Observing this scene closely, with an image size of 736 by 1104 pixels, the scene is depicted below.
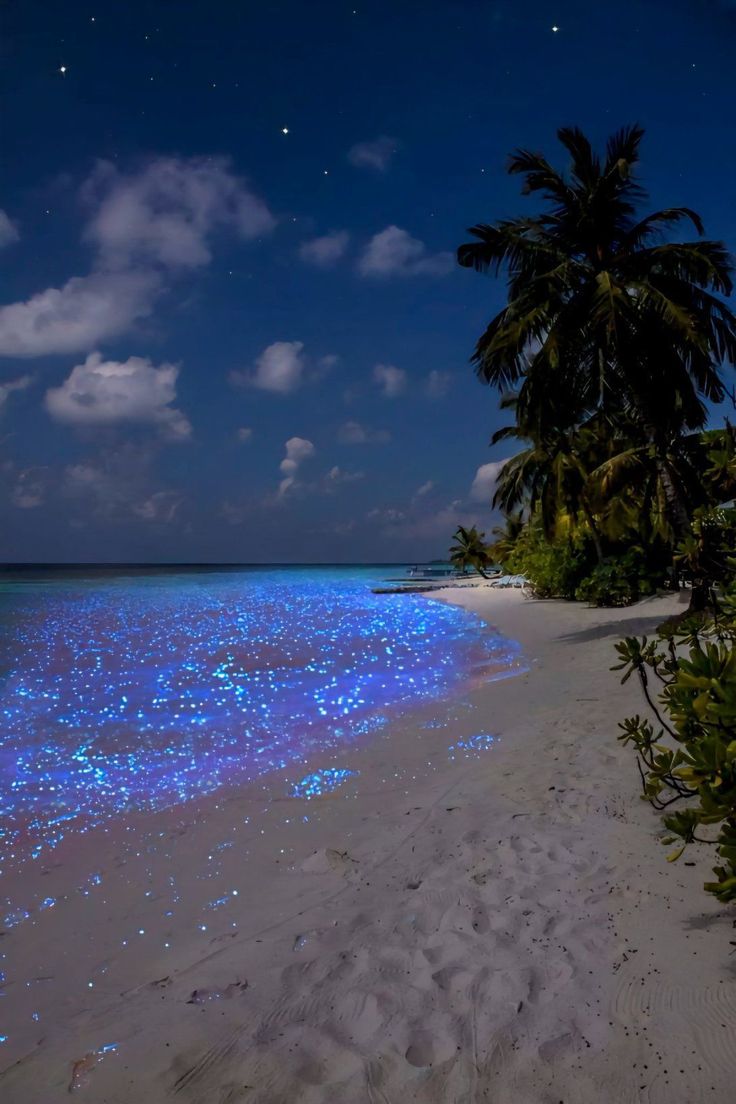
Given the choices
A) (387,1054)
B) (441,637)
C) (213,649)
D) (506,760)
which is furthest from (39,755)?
(441,637)

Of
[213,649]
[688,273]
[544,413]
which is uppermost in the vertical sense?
[688,273]

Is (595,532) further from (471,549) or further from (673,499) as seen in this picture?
(471,549)

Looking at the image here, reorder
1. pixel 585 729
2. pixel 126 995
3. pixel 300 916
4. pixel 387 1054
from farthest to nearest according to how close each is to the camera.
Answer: pixel 585 729, pixel 300 916, pixel 126 995, pixel 387 1054

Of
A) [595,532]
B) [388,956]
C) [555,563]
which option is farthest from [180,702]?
[555,563]

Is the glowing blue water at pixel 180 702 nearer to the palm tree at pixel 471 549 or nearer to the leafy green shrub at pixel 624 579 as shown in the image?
the leafy green shrub at pixel 624 579

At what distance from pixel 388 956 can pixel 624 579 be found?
17.0 m

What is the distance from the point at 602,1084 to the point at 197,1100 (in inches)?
53.1

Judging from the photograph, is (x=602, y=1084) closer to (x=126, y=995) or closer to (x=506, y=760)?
(x=126, y=995)

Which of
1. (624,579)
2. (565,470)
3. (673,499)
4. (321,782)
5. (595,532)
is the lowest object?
(321,782)

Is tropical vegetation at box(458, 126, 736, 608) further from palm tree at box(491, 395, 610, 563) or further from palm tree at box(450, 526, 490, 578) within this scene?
palm tree at box(450, 526, 490, 578)

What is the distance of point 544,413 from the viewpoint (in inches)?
510

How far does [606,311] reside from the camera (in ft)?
36.9

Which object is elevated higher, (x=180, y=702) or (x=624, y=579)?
(x=624, y=579)

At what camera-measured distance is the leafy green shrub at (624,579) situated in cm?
1753
